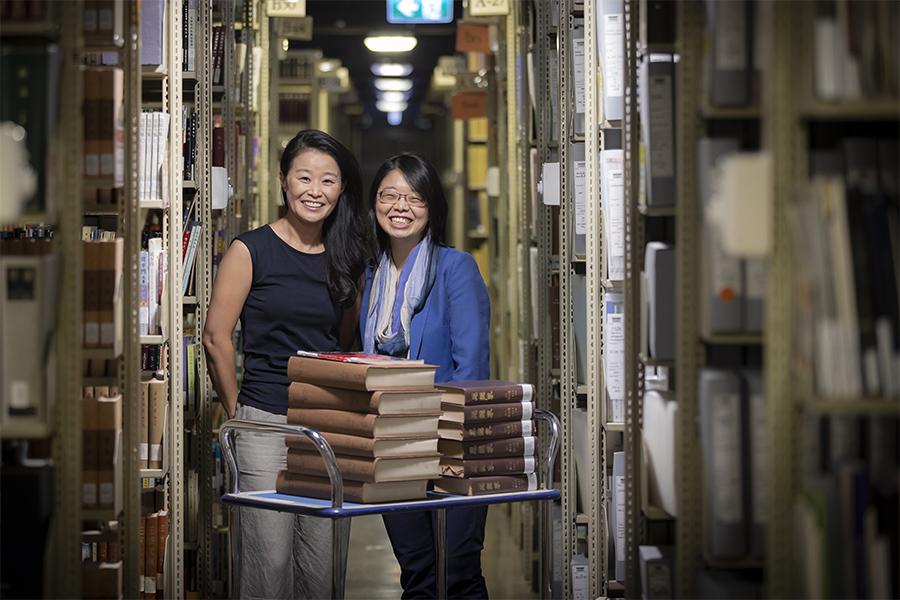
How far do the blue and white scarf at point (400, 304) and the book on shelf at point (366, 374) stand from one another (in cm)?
70

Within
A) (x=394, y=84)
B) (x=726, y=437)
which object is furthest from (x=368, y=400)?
(x=394, y=84)

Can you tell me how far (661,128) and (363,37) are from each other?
13.4 metres

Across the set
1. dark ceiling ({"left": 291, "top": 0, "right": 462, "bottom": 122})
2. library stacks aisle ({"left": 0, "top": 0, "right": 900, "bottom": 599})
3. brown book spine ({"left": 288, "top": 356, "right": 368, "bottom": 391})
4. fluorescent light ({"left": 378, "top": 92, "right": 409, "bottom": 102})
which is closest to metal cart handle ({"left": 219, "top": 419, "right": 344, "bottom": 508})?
brown book spine ({"left": 288, "top": 356, "right": 368, "bottom": 391})

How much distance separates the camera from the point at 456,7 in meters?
13.0

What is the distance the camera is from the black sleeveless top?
4.06 m

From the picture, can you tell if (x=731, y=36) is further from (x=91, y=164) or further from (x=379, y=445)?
(x=91, y=164)

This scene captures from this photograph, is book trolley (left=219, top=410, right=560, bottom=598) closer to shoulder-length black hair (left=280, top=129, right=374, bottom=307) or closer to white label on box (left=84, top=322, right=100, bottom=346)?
white label on box (left=84, top=322, right=100, bottom=346)

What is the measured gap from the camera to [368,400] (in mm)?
3324

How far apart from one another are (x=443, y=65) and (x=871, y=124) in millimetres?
9997

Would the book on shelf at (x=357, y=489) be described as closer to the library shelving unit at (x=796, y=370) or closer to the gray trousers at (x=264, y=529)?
the gray trousers at (x=264, y=529)

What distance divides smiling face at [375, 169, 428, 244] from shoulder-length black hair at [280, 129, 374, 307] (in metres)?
0.09

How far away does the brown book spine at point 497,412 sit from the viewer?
11.4ft

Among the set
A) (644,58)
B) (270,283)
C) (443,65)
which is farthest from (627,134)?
(443,65)

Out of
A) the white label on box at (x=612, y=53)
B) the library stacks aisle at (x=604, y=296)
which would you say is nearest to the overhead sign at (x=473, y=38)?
the library stacks aisle at (x=604, y=296)
